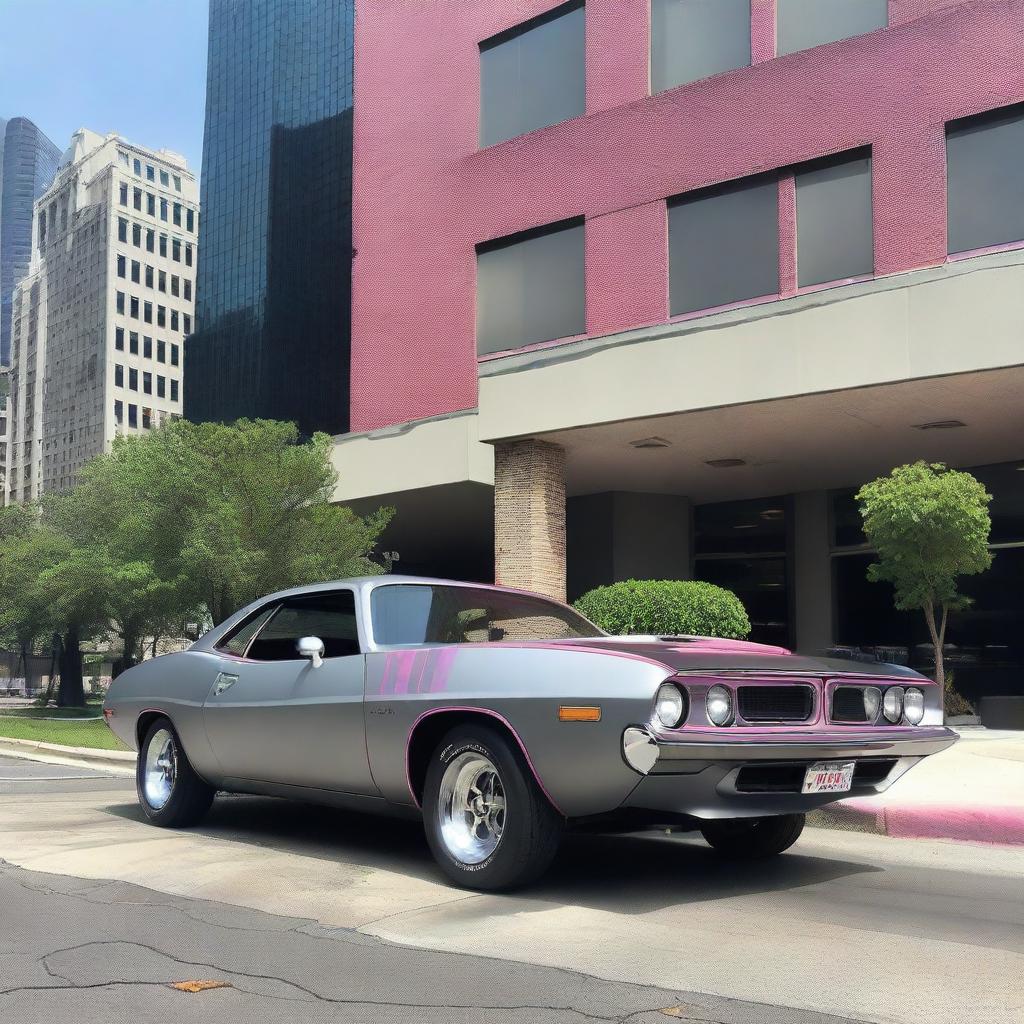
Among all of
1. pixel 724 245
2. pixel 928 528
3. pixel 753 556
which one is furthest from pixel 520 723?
pixel 753 556

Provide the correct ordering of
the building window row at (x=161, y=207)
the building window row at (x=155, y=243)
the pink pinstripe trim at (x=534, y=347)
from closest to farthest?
the pink pinstripe trim at (x=534, y=347)
the building window row at (x=155, y=243)
the building window row at (x=161, y=207)

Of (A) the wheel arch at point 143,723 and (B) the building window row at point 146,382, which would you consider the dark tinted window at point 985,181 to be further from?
(B) the building window row at point 146,382

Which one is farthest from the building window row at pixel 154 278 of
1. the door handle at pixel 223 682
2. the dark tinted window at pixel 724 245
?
the door handle at pixel 223 682

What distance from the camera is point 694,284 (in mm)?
19781

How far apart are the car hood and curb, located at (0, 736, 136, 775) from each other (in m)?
8.57

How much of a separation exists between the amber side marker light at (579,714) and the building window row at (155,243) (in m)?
133

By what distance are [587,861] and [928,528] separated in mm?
10075

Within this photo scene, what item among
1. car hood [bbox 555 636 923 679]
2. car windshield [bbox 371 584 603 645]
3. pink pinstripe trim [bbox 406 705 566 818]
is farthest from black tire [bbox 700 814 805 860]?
pink pinstripe trim [bbox 406 705 566 818]

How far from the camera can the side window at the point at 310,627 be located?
671 cm

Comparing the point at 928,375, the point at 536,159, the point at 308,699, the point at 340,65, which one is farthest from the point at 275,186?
the point at 308,699

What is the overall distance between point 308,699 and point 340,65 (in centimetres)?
7562

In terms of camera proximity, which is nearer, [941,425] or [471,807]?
[471,807]

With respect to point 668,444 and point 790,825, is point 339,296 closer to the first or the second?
point 668,444

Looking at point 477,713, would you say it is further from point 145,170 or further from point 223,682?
point 145,170
